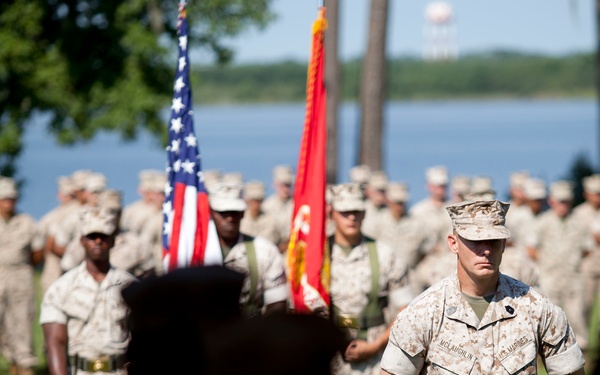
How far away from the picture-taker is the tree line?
16025cm

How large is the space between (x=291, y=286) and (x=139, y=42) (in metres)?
17.3

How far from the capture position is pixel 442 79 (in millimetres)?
171875

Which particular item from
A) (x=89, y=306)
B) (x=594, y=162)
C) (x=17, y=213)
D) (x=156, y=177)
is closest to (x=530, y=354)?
(x=89, y=306)

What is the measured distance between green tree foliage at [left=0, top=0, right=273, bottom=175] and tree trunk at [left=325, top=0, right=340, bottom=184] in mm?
4737

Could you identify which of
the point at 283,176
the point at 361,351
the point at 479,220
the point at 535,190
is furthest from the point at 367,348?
the point at 283,176

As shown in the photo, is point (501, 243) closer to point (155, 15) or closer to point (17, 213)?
point (17, 213)

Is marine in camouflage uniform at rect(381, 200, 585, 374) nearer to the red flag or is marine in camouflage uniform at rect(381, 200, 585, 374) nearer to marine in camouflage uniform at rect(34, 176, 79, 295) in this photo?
the red flag

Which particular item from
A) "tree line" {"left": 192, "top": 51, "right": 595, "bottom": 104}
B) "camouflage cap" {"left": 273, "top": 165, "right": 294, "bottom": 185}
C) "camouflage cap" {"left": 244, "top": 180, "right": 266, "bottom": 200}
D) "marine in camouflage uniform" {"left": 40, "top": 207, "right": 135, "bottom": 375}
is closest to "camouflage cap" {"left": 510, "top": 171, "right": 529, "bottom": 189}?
"camouflage cap" {"left": 273, "top": 165, "right": 294, "bottom": 185}

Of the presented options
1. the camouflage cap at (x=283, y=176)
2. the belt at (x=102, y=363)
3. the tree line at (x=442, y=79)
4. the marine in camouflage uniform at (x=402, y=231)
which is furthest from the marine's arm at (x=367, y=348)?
the tree line at (x=442, y=79)

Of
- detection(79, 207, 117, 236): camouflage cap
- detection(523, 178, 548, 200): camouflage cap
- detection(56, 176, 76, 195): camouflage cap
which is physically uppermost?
detection(79, 207, 117, 236): camouflage cap

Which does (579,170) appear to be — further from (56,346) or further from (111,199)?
(56,346)

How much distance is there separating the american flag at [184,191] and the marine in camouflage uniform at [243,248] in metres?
0.10

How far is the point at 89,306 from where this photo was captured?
8.16 m

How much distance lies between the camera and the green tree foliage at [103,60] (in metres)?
25.7
